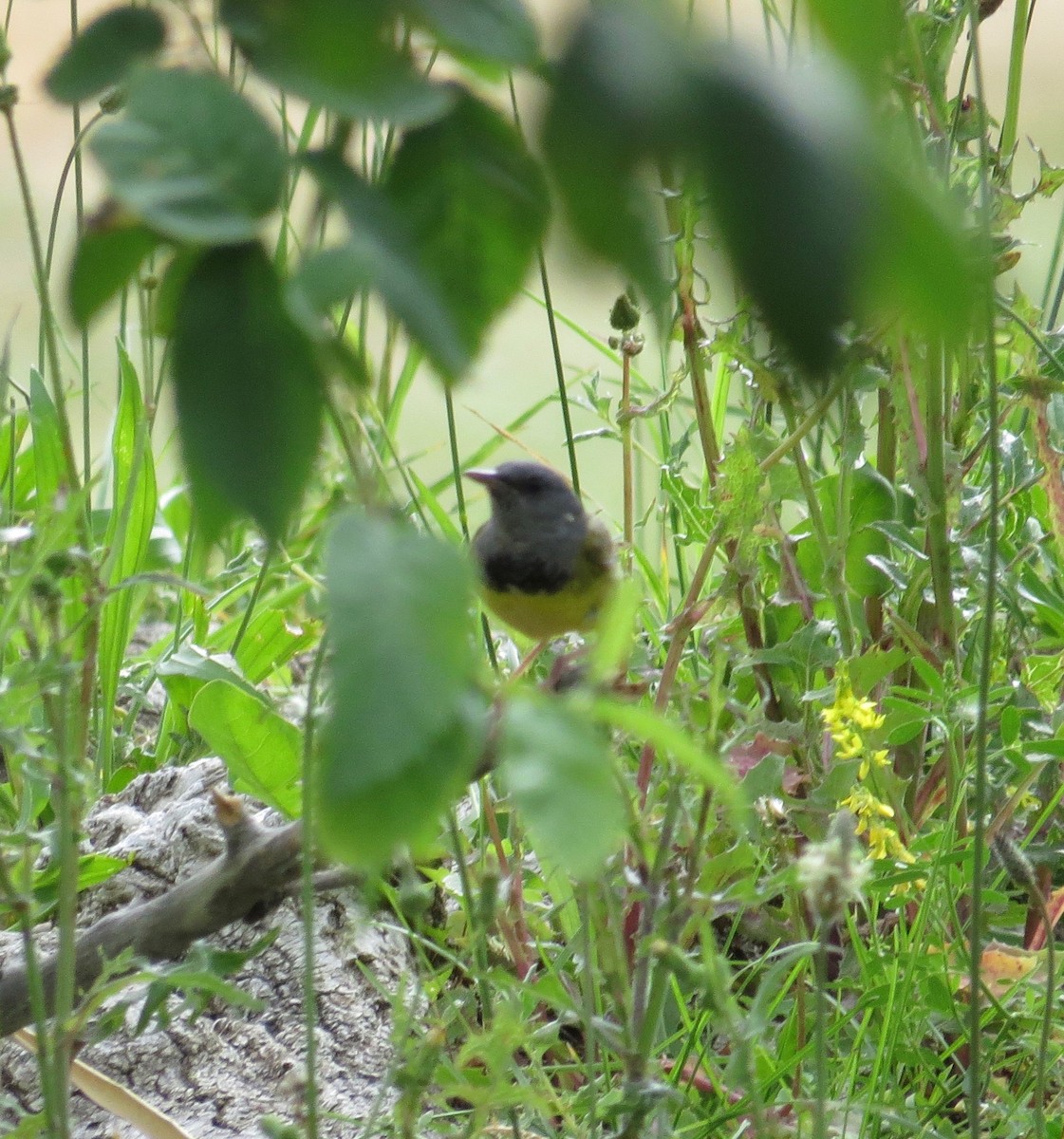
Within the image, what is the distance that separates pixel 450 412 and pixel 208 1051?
1.85 ft

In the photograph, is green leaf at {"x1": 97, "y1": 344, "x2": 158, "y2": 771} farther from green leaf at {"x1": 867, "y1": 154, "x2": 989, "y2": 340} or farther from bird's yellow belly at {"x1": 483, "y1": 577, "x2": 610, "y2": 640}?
green leaf at {"x1": 867, "y1": 154, "x2": 989, "y2": 340}

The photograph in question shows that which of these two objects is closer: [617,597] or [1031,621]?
[617,597]

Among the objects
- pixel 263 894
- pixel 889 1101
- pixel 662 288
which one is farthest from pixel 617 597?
pixel 889 1101

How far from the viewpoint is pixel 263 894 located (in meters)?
0.90

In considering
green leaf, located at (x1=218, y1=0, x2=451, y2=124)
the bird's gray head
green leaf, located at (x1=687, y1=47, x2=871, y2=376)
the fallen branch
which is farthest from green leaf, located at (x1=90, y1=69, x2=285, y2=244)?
the bird's gray head

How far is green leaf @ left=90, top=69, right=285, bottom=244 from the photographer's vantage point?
0.34 m

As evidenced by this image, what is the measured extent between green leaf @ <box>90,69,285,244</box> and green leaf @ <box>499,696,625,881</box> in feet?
0.49

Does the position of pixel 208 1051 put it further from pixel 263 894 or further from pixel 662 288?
pixel 662 288

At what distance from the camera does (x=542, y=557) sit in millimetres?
1370

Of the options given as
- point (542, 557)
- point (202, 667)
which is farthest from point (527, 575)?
point (202, 667)

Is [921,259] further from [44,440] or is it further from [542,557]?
[44,440]

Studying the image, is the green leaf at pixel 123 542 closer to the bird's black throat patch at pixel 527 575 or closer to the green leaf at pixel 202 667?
the green leaf at pixel 202 667

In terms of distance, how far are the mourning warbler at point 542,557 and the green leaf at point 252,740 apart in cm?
24

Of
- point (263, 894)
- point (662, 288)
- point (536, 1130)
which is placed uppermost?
point (662, 288)
